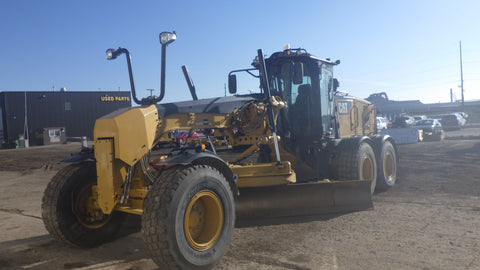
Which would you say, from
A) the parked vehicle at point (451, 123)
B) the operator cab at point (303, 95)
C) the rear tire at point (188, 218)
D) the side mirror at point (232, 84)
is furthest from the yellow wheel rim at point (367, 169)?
the parked vehicle at point (451, 123)

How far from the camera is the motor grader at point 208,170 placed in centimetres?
379

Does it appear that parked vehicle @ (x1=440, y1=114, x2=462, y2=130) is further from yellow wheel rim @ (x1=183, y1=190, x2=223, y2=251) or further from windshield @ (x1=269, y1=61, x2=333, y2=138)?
yellow wheel rim @ (x1=183, y1=190, x2=223, y2=251)

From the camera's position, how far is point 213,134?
5559 millimetres

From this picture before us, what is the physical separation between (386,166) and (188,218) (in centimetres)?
605

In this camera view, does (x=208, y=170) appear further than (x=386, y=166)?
No

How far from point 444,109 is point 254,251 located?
69.2 meters

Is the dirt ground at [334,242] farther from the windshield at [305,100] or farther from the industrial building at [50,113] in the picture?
the industrial building at [50,113]

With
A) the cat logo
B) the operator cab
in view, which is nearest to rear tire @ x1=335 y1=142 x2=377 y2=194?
the operator cab

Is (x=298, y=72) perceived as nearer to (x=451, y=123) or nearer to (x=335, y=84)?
(x=335, y=84)

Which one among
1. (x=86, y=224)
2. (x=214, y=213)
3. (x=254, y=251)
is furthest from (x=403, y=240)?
(x=86, y=224)

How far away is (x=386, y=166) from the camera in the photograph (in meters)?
8.55

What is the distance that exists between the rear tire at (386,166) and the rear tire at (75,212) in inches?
211

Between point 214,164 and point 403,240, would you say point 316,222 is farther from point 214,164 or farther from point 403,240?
point 214,164

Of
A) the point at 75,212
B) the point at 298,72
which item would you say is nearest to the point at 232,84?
the point at 298,72
